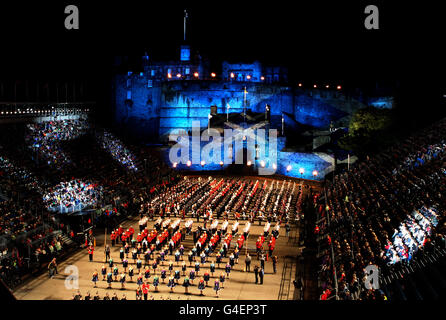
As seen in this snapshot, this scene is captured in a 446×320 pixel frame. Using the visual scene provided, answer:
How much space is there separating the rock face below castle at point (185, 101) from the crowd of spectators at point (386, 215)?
30.4m

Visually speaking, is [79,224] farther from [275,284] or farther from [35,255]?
[275,284]

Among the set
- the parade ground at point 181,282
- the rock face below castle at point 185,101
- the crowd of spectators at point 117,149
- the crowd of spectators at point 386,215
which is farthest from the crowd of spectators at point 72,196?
the rock face below castle at point 185,101

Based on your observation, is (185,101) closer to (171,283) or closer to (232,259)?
(232,259)

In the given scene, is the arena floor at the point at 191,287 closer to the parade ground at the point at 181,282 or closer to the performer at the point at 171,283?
the parade ground at the point at 181,282

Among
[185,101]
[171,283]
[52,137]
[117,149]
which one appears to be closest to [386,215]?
[171,283]

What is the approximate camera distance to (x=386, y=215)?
2609 cm

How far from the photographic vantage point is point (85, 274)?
83.0ft

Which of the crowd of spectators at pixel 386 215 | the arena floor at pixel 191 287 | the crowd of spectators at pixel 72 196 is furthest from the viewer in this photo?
the crowd of spectators at pixel 72 196

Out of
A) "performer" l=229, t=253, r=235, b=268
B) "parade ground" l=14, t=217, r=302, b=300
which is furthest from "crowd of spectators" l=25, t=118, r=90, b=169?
"performer" l=229, t=253, r=235, b=268

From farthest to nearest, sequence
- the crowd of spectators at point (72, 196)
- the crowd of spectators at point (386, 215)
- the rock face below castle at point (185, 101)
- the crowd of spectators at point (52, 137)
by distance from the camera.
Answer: the rock face below castle at point (185, 101)
the crowd of spectators at point (52, 137)
the crowd of spectators at point (72, 196)
the crowd of spectators at point (386, 215)

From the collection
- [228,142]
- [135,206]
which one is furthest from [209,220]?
[228,142]

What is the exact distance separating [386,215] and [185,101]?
49.1m

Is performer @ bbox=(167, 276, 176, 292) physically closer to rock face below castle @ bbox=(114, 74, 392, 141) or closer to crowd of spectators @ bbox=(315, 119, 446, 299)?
crowd of spectators @ bbox=(315, 119, 446, 299)

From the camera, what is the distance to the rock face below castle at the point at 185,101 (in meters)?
70.4
